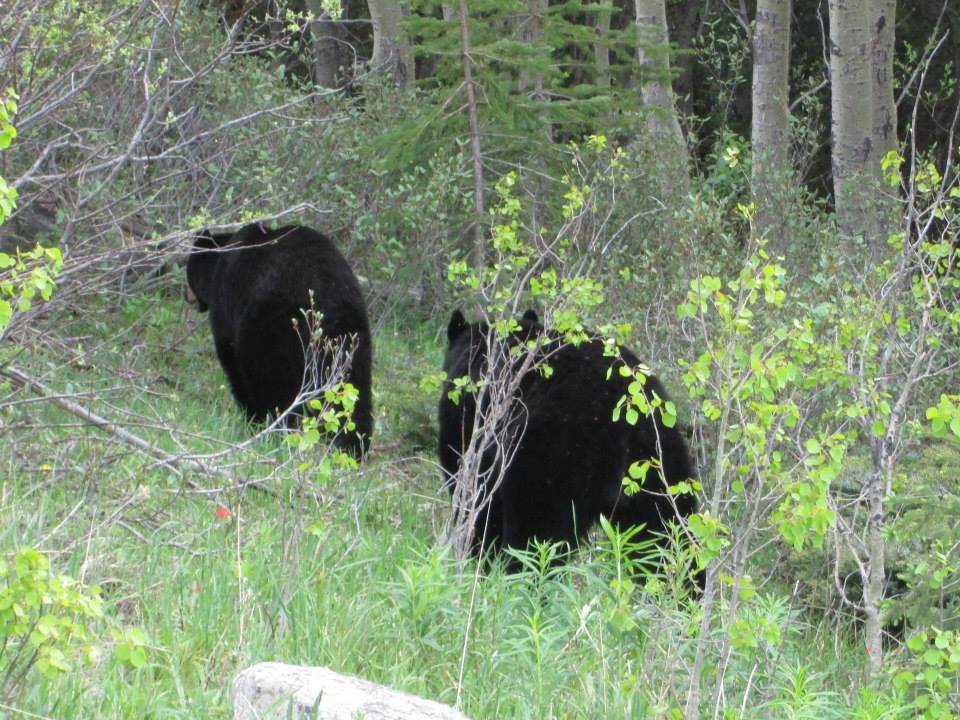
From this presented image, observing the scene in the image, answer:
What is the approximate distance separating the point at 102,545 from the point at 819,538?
2745 mm

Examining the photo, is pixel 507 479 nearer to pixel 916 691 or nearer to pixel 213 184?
pixel 916 691

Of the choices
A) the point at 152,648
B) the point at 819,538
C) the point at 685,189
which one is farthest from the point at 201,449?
the point at 685,189

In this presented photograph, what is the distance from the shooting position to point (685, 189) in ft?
40.2

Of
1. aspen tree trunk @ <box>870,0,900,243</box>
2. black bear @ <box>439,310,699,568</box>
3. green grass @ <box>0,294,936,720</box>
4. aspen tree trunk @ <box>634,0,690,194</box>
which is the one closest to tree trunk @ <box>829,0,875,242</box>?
aspen tree trunk @ <box>870,0,900,243</box>

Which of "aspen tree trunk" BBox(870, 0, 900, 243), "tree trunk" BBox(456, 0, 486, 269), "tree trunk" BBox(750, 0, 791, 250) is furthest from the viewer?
"tree trunk" BBox(750, 0, 791, 250)

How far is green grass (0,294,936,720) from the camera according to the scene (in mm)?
4133

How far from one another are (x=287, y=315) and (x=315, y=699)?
15.6 feet

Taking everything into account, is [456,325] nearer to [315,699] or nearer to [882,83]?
[315,699]

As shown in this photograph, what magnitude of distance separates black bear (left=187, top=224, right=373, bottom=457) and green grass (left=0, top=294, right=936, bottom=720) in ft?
4.01

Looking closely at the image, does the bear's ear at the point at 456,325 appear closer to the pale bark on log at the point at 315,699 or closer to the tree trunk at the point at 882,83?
the pale bark on log at the point at 315,699

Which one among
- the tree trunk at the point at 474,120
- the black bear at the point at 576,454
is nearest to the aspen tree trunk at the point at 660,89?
the tree trunk at the point at 474,120

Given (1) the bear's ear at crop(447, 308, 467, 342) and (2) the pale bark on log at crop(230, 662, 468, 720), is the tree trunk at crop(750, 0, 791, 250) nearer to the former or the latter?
(1) the bear's ear at crop(447, 308, 467, 342)

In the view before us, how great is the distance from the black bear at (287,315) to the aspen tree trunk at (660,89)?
3830 millimetres

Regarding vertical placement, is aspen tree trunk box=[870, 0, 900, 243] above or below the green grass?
above
